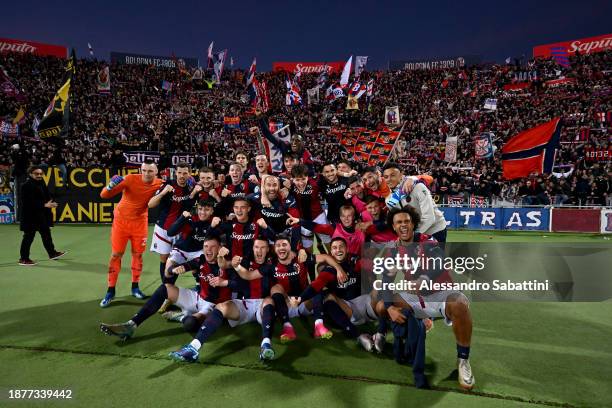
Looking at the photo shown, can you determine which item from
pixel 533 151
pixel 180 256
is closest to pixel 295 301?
pixel 180 256

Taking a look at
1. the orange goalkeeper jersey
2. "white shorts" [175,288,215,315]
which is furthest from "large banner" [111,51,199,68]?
"white shorts" [175,288,215,315]

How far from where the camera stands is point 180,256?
259 inches

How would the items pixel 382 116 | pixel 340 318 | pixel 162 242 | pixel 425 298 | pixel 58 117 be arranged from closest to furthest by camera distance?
1. pixel 425 298
2. pixel 340 318
3. pixel 162 242
4. pixel 58 117
5. pixel 382 116

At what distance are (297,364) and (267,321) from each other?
2.21 ft

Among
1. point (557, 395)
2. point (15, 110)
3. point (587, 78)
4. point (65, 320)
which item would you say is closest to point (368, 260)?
point (557, 395)

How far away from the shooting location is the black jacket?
376 inches

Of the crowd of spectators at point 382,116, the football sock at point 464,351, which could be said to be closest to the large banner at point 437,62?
the crowd of spectators at point 382,116

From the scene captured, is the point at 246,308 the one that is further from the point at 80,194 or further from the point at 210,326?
the point at 80,194

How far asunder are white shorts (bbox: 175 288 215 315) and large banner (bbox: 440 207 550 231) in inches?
578

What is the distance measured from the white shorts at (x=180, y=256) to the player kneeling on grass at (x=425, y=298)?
3.42m

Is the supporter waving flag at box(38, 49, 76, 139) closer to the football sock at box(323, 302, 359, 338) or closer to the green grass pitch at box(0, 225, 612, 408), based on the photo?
the green grass pitch at box(0, 225, 612, 408)

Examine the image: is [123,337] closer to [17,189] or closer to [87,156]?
[17,189]

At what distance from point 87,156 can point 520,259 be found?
23.9 metres

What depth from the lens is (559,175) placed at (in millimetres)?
19516
